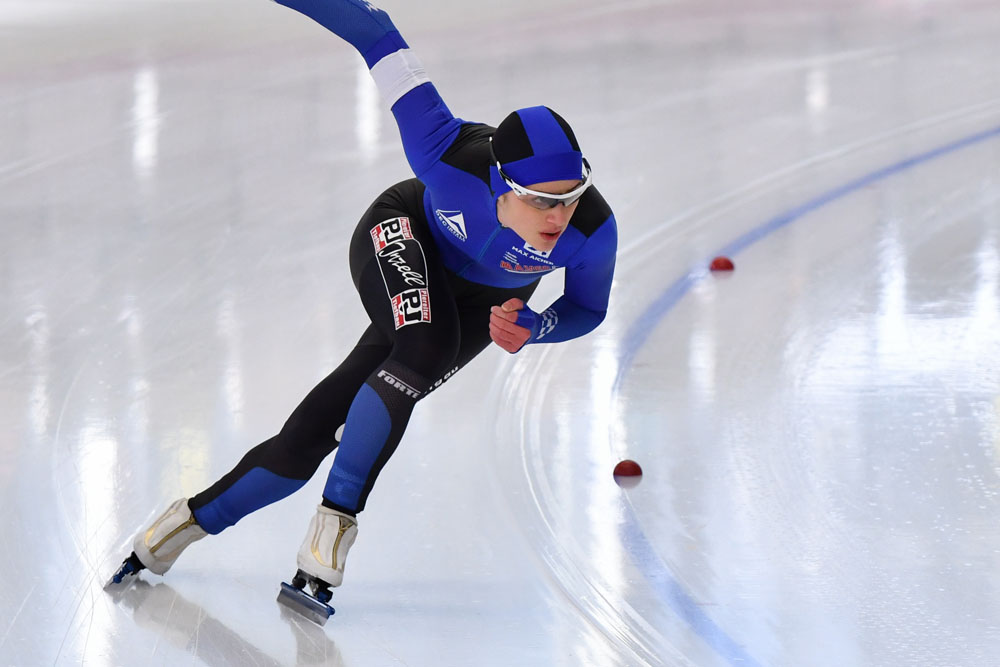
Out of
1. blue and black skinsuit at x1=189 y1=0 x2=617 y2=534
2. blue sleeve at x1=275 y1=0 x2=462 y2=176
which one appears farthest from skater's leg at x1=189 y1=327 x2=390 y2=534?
blue sleeve at x1=275 y1=0 x2=462 y2=176

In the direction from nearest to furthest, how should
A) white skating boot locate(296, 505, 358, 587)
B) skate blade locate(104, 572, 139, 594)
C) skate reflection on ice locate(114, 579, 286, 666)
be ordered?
1. skate reflection on ice locate(114, 579, 286, 666)
2. white skating boot locate(296, 505, 358, 587)
3. skate blade locate(104, 572, 139, 594)

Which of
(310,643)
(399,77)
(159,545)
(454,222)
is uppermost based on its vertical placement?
(399,77)

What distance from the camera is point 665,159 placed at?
5453 mm

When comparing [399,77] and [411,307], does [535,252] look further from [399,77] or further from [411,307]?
[399,77]

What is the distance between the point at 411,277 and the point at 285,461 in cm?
43

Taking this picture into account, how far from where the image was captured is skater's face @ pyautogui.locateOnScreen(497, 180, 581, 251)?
85.0 inches

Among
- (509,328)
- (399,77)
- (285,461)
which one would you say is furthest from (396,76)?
(285,461)

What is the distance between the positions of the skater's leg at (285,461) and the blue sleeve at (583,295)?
1.21 ft

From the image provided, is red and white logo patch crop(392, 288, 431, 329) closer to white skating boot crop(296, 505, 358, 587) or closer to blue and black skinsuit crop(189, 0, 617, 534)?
blue and black skinsuit crop(189, 0, 617, 534)

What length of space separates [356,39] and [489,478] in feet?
3.47

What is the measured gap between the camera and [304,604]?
2.25m

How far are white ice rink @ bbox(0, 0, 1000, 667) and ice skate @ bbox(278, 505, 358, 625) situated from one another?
48mm

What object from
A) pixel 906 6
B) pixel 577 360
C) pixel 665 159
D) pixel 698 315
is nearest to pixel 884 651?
pixel 577 360

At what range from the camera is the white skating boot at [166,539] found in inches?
92.6
